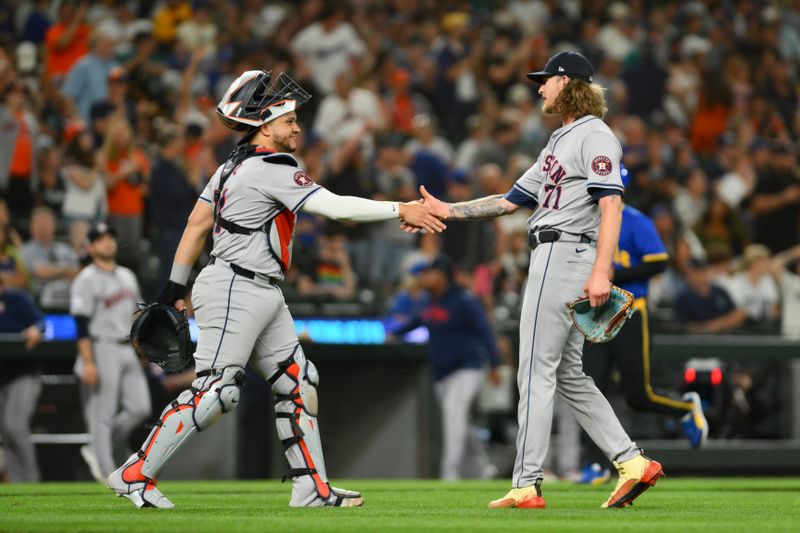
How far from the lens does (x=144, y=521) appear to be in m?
6.58

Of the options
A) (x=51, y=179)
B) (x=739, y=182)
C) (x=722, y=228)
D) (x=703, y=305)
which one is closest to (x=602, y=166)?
(x=703, y=305)

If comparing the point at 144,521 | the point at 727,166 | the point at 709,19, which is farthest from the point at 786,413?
the point at 709,19

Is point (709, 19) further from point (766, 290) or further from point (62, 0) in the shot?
point (62, 0)

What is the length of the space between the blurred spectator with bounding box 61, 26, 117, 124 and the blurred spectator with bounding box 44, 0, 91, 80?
649mm

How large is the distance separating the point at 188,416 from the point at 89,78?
9717mm

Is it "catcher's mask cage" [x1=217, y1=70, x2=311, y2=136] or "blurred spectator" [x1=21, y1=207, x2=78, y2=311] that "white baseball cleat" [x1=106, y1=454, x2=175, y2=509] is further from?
"blurred spectator" [x1=21, y1=207, x2=78, y2=311]

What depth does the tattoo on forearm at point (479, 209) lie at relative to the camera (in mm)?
8055

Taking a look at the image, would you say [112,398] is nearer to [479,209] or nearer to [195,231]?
[195,231]

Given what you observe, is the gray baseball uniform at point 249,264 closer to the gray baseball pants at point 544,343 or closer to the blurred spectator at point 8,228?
the gray baseball pants at point 544,343

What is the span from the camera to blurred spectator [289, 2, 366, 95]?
63.2ft

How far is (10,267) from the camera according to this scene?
525 inches

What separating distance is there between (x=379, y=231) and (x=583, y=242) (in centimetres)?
911

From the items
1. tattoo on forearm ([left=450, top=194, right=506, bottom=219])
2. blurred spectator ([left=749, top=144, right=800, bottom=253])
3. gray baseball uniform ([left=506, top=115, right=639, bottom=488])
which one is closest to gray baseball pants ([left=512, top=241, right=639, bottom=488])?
gray baseball uniform ([left=506, top=115, right=639, bottom=488])

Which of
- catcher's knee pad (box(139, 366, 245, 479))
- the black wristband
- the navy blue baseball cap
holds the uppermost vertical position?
the navy blue baseball cap
